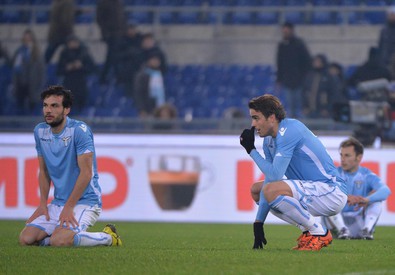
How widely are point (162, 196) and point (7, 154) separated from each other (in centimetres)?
257

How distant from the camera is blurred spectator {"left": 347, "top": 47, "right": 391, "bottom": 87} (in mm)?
17203

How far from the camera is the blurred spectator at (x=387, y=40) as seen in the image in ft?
56.9

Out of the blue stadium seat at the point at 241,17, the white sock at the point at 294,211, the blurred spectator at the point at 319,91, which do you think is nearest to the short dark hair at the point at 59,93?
the white sock at the point at 294,211

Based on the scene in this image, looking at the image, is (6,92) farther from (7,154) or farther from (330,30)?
(330,30)

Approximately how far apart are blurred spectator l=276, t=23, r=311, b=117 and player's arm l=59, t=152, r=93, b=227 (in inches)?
356

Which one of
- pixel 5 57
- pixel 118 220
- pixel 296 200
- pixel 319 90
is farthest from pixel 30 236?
pixel 5 57

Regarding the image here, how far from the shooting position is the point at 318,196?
28.7ft

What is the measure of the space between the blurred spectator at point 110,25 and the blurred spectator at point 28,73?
118 centimetres

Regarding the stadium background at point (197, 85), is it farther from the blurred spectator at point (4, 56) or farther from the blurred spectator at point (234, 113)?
the blurred spectator at point (234, 113)

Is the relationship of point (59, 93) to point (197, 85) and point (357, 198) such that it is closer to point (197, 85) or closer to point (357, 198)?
point (357, 198)

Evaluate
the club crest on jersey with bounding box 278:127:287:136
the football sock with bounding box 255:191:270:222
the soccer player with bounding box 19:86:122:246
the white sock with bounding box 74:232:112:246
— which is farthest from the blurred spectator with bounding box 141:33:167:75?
the club crest on jersey with bounding box 278:127:287:136

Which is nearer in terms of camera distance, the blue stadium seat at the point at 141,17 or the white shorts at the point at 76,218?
the white shorts at the point at 76,218

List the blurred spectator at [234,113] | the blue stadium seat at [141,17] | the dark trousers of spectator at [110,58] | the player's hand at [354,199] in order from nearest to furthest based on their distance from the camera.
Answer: the player's hand at [354,199] → the blurred spectator at [234,113] → the dark trousers of spectator at [110,58] → the blue stadium seat at [141,17]

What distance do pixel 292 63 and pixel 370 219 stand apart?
7171mm
